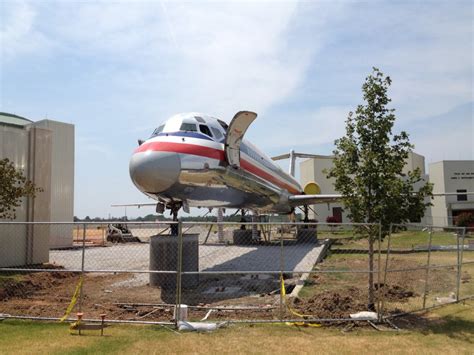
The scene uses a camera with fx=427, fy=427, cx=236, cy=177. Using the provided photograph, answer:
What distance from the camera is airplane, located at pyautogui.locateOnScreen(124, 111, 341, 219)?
37.4 feet

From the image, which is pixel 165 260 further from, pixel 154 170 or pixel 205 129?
pixel 205 129

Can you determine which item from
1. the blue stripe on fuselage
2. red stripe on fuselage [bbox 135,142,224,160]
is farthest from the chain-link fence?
the blue stripe on fuselage

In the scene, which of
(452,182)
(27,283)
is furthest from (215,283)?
(452,182)

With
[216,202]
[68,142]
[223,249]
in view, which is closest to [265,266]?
[216,202]

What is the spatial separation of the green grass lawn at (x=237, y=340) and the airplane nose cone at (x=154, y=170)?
174 inches

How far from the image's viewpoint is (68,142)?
2816cm

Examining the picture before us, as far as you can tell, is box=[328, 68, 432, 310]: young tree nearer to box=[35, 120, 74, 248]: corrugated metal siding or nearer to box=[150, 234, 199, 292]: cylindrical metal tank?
box=[150, 234, 199, 292]: cylindrical metal tank

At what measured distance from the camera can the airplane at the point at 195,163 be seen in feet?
37.4

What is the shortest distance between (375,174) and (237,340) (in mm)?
4610

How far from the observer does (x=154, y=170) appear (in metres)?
11.2

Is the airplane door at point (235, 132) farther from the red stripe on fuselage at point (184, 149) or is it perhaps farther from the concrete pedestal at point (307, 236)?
the concrete pedestal at point (307, 236)

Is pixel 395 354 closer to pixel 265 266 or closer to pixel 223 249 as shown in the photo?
pixel 265 266

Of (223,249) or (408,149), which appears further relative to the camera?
(223,249)

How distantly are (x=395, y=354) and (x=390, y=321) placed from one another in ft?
6.45
